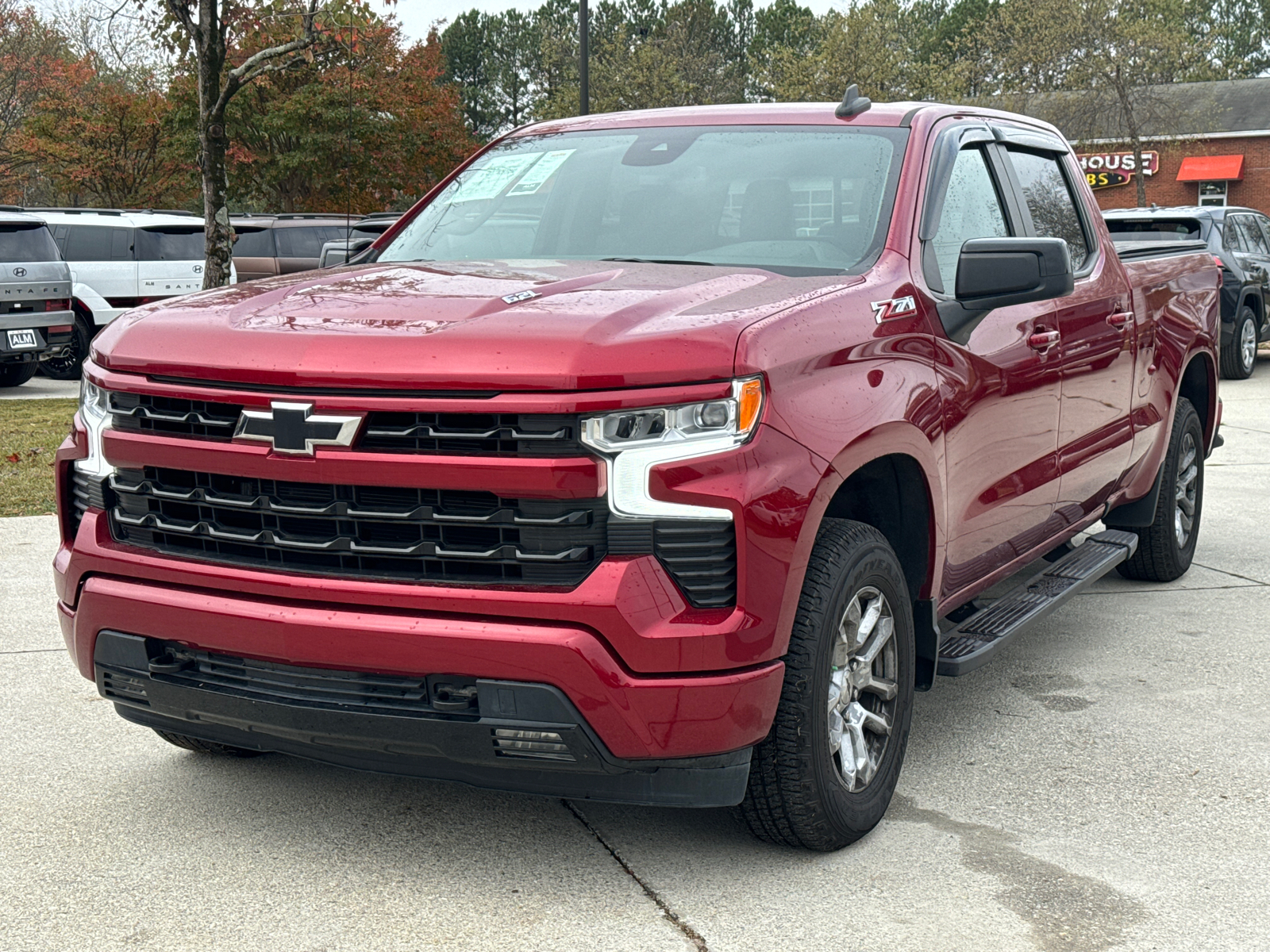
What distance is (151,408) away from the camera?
3391 millimetres

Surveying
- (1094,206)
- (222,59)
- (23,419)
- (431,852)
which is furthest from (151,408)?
(222,59)

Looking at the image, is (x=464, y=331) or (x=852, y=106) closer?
(x=464, y=331)

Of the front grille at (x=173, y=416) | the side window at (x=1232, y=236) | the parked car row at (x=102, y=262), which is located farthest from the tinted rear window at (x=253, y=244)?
the front grille at (x=173, y=416)

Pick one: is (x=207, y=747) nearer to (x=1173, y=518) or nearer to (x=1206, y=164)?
(x=1173, y=518)

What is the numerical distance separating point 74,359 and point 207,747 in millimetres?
14397

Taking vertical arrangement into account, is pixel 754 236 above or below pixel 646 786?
above

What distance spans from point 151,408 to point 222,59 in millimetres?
12510

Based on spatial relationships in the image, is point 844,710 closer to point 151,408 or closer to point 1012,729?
point 1012,729

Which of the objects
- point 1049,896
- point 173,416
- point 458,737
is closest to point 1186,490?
point 1049,896

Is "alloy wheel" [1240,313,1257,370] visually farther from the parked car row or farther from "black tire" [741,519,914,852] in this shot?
"black tire" [741,519,914,852]

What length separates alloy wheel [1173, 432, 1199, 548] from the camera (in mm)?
6621

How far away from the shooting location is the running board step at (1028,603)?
4.20 metres

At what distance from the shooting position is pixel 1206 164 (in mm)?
48219

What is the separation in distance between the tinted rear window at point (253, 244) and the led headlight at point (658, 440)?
1881 cm
